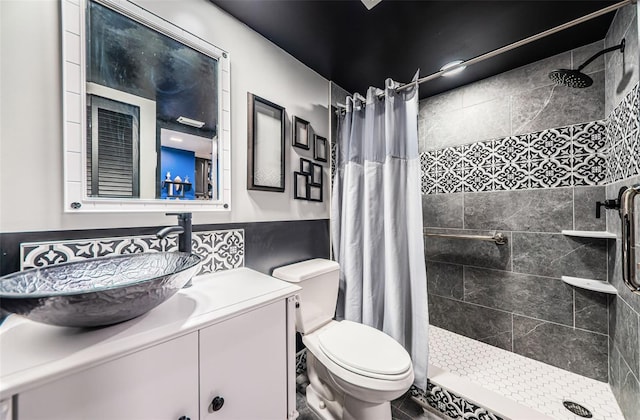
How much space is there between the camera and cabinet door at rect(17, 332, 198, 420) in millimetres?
503

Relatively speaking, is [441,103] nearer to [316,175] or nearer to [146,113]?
[316,175]

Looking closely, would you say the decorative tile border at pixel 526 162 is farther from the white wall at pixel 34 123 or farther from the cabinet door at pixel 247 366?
the white wall at pixel 34 123

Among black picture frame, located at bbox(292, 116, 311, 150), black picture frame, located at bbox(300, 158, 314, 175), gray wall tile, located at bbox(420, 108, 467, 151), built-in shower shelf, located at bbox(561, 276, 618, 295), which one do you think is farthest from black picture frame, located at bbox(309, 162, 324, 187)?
built-in shower shelf, located at bbox(561, 276, 618, 295)

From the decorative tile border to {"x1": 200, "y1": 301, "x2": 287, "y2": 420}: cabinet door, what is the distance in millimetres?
1850

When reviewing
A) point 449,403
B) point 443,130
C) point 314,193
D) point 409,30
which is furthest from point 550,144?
point 449,403

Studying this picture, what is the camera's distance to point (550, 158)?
Answer: 5.29 ft

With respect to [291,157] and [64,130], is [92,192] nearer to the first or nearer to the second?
[64,130]

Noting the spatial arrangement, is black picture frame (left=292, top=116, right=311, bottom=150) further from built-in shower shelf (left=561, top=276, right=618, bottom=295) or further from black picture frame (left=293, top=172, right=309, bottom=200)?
built-in shower shelf (left=561, top=276, right=618, bottom=295)

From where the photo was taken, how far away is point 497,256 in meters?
1.83

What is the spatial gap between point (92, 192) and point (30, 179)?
0.49 ft

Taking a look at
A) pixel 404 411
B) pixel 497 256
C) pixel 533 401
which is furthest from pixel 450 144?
pixel 404 411

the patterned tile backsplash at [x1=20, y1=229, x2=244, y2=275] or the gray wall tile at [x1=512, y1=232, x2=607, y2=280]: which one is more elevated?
the patterned tile backsplash at [x1=20, y1=229, x2=244, y2=275]

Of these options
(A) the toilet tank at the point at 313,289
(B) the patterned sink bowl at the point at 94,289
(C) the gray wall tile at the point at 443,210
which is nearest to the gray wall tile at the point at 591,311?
(C) the gray wall tile at the point at 443,210

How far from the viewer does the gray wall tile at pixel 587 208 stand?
146 centimetres
